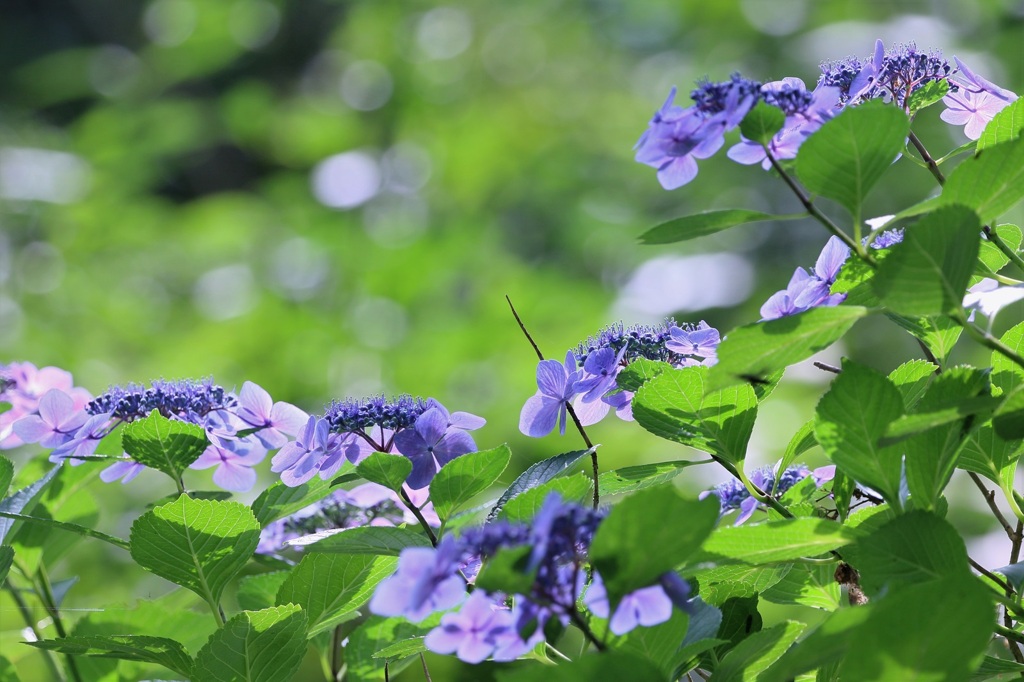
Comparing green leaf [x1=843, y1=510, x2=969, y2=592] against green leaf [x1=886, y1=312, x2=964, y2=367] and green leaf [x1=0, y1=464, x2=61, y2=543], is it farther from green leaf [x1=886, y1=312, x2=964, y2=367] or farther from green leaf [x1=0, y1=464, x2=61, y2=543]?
green leaf [x1=0, y1=464, x2=61, y2=543]

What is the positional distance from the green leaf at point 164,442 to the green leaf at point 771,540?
0.28m

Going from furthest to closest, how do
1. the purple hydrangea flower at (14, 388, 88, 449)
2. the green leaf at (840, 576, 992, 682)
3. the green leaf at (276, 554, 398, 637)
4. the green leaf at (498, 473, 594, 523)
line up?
the purple hydrangea flower at (14, 388, 88, 449)
the green leaf at (276, 554, 398, 637)
the green leaf at (498, 473, 594, 523)
the green leaf at (840, 576, 992, 682)

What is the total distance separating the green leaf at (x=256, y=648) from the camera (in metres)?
0.44

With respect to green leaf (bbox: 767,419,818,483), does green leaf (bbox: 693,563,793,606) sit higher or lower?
lower

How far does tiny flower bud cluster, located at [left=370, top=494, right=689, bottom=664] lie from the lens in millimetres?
308

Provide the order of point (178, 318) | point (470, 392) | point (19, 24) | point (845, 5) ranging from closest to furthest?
point (470, 392)
point (178, 318)
point (845, 5)
point (19, 24)

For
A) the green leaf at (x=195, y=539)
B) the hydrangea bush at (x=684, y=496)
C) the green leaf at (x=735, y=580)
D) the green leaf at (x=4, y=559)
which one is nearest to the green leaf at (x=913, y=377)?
the hydrangea bush at (x=684, y=496)

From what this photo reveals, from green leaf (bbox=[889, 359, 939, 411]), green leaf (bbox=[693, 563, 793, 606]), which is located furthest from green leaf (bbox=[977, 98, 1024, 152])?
green leaf (bbox=[693, 563, 793, 606])

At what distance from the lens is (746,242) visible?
4051mm

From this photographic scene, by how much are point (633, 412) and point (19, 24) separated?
6.33 meters

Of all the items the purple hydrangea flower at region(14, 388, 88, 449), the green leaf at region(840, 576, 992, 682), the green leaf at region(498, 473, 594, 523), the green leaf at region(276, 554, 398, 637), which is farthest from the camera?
the purple hydrangea flower at region(14, 388, 88, 449)

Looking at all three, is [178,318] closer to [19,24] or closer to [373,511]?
[373,511]

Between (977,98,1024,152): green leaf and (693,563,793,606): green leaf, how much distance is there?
0.69ft

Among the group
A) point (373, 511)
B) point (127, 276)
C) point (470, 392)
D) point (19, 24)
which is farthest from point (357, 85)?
point (373, 511)
